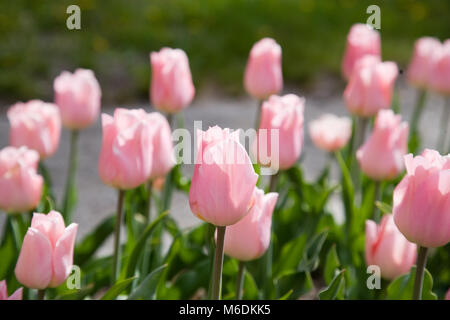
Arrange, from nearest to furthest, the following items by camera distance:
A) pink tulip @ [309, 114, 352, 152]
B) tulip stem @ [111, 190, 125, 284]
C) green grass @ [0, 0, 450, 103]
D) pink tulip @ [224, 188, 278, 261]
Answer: pink tulip @ [224, 188, 278, 261] < tulip stem @ [111, 190, 125, 284] < pink tulip @ [309, 114, 352, 152] < green grass @ [0, 0, 450, 103]

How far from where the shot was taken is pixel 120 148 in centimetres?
122

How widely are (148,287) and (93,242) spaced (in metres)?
0.51

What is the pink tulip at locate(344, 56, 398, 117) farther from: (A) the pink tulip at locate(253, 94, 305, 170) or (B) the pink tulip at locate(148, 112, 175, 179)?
(B) the pink tulip at locate(148, 112, 175, 179)

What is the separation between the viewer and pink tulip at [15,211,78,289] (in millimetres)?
1074

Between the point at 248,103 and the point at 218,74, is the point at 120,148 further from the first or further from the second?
the point at 218,74

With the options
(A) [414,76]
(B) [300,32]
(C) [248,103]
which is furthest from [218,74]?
(A) [414,76]

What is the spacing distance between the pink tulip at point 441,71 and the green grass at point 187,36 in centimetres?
200

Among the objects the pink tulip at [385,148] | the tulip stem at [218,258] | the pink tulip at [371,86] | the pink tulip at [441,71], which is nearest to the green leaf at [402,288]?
the pink tulip at [385,148]

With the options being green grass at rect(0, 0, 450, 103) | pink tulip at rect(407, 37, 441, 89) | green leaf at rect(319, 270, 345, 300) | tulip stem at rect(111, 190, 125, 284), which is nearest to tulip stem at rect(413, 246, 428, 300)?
green leaf at rect(319, 270, 345, 300)

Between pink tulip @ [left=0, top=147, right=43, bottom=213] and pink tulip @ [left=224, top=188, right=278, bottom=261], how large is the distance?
1.35 feet

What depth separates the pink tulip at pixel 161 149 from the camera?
136 cm

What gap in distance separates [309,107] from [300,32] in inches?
37.9

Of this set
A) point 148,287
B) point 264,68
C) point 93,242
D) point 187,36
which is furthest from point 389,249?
point 187,36

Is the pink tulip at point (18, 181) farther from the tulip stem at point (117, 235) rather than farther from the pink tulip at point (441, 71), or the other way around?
the pink tulip at point (441, 71)
